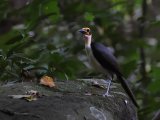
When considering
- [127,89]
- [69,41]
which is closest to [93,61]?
[127,89]

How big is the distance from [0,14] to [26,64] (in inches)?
46.8

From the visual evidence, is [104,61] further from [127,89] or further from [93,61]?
[127,89]

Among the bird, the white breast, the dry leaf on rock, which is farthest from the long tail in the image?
the dry leaf on rock

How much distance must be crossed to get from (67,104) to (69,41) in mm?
2798

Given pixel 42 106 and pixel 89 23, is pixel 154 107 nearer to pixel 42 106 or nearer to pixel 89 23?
pixel 89 23

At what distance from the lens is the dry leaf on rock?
3.65m

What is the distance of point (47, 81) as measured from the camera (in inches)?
145

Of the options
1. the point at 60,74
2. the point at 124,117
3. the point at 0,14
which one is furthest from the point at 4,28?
the point at 124,117

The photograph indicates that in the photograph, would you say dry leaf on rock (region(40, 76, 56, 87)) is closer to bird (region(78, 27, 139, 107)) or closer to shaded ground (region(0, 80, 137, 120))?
shaded ground (region(0, 80, 137, 120))

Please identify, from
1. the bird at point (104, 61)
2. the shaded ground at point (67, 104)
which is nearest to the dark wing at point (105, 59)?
the bird at point (104, 61)

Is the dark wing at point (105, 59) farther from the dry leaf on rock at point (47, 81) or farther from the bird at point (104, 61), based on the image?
the dry leaf on rock at point (47, 81)

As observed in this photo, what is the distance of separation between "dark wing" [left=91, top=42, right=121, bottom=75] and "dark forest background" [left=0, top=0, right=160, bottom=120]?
46cm

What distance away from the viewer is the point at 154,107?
15.8 feet

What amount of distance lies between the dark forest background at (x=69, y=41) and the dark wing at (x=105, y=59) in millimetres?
459
